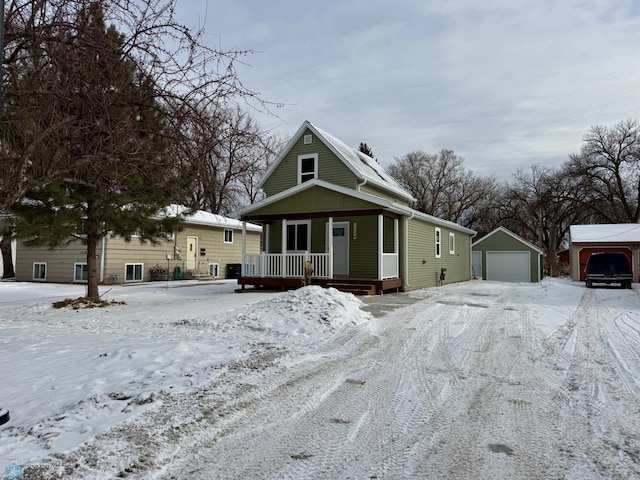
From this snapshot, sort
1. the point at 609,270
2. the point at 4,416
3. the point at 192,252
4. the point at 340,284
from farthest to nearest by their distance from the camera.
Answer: the point at 192,252 → the point at 609,270 → the point at 340,284 → the point at 4,416

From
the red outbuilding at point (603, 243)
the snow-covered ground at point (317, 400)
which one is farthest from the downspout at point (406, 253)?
the red outbuilding at point (603, 243)

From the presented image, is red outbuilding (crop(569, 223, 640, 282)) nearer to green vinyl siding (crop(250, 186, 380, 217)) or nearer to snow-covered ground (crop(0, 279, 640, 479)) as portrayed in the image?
green vinyl siding (crop(250, 186, 380, 217))

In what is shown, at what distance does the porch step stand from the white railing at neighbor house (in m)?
0.61

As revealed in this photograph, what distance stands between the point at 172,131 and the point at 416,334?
5.34 metres

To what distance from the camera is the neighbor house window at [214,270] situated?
25.2 meters

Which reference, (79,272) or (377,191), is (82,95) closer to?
(377,191)

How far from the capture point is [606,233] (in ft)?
92.5

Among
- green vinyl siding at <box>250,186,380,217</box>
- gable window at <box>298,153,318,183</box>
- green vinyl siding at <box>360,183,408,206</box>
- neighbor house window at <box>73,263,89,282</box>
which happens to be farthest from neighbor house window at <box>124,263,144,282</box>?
green vinyl siding at <box>360,183,408,206</box>

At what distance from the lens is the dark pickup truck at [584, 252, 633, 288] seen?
2036cm

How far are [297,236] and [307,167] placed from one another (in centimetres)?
328

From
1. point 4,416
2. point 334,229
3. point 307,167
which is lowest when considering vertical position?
point 4,416

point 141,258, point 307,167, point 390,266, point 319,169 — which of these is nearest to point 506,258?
point 390,266

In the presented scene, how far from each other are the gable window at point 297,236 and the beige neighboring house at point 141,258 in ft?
14.0

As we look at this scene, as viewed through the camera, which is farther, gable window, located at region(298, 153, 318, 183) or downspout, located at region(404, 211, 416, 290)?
gable window, located at region(298, 153, 318, 183)
